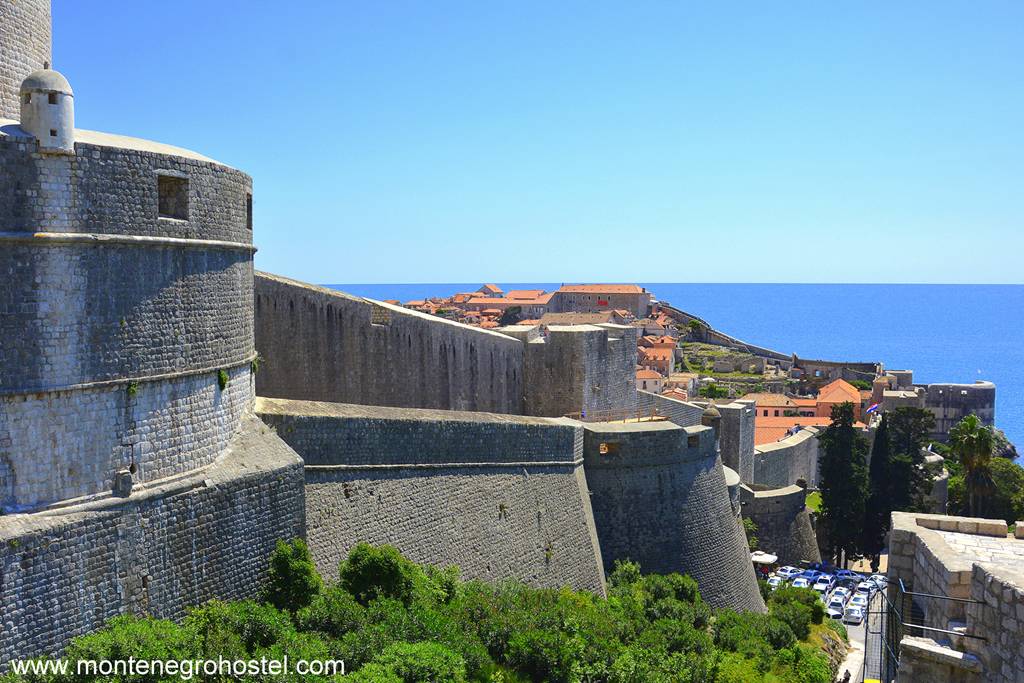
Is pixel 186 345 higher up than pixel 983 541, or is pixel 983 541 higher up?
pixel 186 345

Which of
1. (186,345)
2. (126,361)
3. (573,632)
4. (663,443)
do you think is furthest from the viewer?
(663,443)

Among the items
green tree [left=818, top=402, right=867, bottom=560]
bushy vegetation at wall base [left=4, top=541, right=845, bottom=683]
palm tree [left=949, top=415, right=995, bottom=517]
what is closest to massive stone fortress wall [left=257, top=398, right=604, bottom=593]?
bushy vegetation at wall base [left=4, top=541, right=845, bottom=683]

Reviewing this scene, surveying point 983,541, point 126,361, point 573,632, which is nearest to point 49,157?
point 126,361

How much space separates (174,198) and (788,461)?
110 feet

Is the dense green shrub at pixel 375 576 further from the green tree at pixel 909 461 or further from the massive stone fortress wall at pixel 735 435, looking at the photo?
the green tree at pixel 909 461

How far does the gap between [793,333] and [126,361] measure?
193145mm

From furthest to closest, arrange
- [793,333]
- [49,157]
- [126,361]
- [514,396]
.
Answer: [793,333] < [514,396] < [126,361] < [49,157]

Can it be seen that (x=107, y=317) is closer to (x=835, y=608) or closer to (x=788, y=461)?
(x=835, y=608)

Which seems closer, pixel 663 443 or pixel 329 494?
pixel 329 494

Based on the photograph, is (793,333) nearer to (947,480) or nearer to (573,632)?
(947,480)

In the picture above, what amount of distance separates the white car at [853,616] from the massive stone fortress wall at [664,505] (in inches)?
193

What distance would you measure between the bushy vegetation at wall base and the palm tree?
65.4 ft

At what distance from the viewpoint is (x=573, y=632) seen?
14570 mm

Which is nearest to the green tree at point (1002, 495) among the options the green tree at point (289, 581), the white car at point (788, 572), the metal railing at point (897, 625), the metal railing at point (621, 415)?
the white car at point (788, 572)
